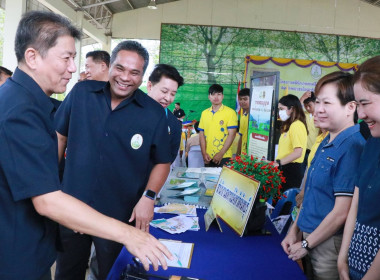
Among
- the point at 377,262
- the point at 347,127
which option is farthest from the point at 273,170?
the point at 377,262

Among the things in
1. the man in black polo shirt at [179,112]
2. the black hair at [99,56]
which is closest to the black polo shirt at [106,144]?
the black hair at [99,56]

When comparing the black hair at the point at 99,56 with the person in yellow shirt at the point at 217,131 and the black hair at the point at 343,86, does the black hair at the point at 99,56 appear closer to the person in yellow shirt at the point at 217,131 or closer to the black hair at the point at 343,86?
the person in yellow shirt at the point at 217,131

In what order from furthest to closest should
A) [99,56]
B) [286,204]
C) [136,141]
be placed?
[99,56] < [286,204] < [136,141]

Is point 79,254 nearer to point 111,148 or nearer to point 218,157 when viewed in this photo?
point 111,148

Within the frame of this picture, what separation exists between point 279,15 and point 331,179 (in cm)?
1201

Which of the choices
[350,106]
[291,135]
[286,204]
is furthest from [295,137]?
[350,106]

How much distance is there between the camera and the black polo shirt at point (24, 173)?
0.93 m

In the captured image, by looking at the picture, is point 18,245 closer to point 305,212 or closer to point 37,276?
point 37,276

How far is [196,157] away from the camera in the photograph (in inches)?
194

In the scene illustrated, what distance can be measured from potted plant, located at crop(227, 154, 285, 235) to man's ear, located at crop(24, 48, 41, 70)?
3.49ft

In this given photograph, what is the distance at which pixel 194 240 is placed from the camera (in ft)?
5.20

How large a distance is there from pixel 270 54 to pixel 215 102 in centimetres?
805

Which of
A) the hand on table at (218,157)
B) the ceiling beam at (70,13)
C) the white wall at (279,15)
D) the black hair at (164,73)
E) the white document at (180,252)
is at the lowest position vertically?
the white document at (180,252)

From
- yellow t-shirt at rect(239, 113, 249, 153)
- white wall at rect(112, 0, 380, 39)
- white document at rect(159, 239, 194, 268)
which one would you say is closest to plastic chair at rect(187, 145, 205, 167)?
yellow t-shirt at rect(239, 113, 249, 153)
